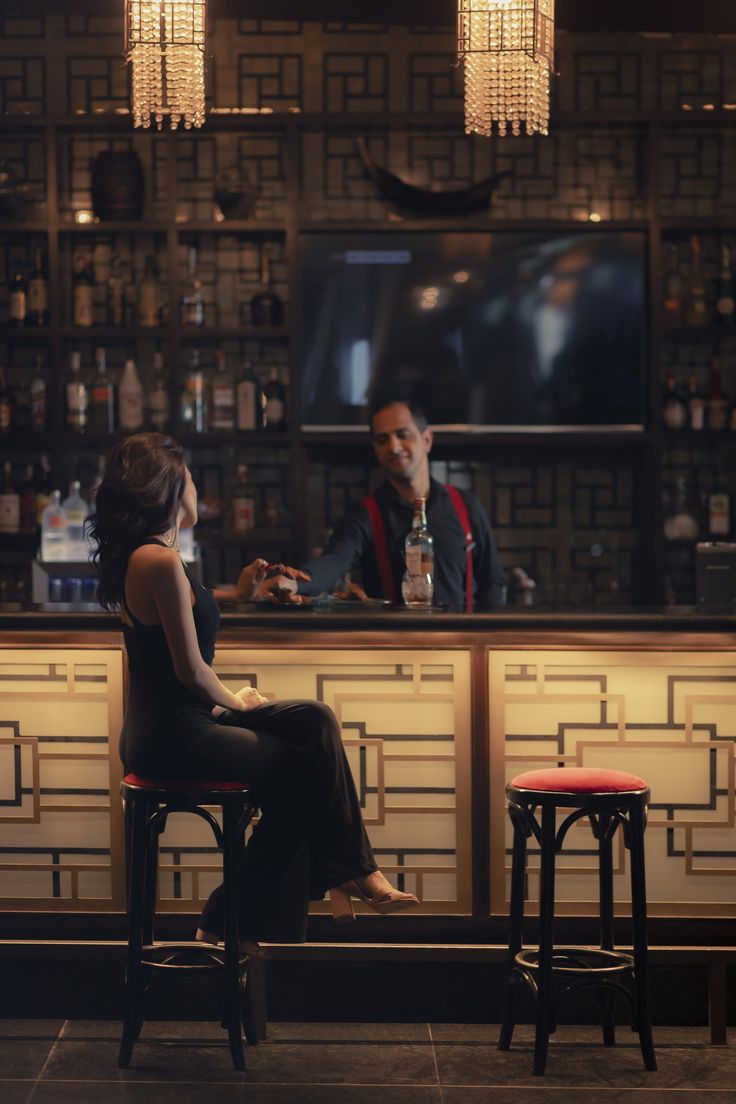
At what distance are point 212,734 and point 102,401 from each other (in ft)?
10.6

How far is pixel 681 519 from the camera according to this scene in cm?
618

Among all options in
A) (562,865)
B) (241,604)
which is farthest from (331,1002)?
(241,604)

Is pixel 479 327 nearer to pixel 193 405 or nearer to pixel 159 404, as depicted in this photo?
pixel 193 405

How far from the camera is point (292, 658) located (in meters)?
3.58

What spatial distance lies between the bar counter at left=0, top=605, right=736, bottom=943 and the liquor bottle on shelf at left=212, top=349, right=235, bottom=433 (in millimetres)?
2569

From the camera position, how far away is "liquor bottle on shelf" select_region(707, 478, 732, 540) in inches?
242

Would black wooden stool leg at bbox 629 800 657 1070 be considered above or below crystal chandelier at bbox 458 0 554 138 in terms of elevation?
below

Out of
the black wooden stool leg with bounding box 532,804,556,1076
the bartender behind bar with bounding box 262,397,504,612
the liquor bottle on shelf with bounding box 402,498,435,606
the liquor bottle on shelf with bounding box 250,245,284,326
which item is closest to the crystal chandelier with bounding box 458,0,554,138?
the bartender behind bar with bounding box 262,397,504,612

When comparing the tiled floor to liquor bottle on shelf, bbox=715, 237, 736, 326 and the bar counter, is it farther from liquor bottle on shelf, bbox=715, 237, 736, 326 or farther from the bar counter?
liquor bottle on shelf, bbox=715, 237, 736, 326

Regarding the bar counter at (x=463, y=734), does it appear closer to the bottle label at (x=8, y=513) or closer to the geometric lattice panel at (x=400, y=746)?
the geometric lattice panel at (x=400, y=746)

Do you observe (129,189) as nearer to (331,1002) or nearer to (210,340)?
(210,340)

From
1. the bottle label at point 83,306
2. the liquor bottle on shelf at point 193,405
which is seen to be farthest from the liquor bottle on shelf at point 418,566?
the bottle label at point 83,306

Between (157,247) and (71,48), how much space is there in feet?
3.14

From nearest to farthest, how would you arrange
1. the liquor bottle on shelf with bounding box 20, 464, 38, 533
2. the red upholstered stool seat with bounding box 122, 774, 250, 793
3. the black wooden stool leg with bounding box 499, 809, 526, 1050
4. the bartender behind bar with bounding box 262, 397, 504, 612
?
the red upholstered stool seat with bounding box 122, 774, 250, 793
the black wooden stool leg with bounding box 499, 809, 526, 1050
the bartender behind bar with bounding box 262, 397, 504, 612
the liquor bottle on shelf with bounding box 20, 464, 38, 533
